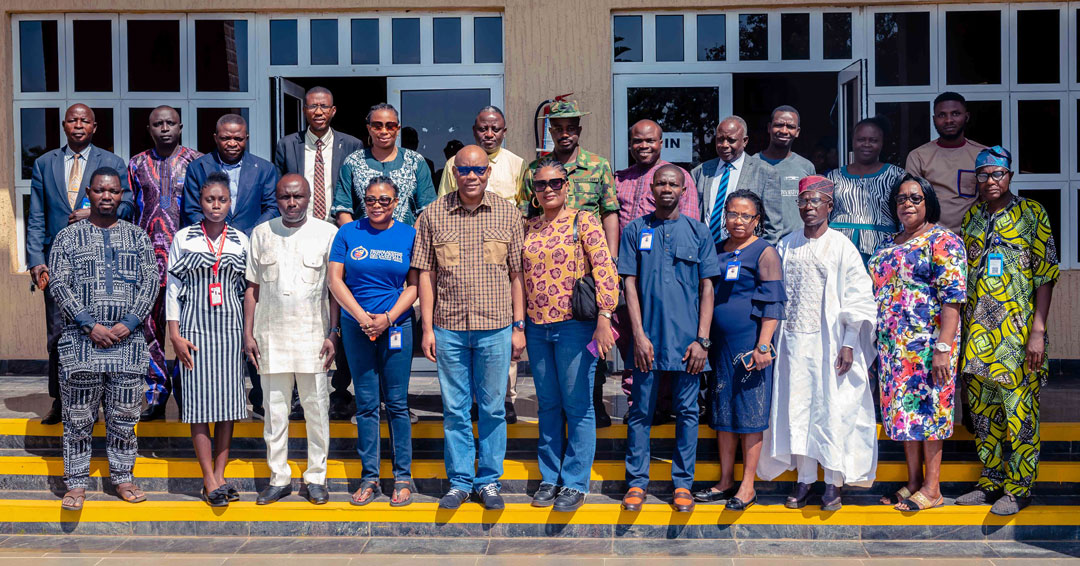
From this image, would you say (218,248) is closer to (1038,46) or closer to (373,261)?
A: (373,261)

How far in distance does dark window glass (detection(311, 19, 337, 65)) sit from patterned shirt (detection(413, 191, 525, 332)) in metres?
3.89

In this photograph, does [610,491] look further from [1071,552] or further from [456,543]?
[1071,552]

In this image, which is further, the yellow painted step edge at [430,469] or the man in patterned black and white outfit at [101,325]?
the yellow painted step edge at [430,469]

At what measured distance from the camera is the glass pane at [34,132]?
8.91 m

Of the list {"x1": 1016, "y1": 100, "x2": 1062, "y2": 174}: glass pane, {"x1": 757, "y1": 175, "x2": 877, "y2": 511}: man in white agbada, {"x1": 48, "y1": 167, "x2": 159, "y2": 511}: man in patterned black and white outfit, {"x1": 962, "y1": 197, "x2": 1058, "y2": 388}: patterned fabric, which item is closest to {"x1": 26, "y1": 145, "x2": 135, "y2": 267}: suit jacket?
{"x1": 48, "y1": 167, "x2": 159, "y2": 511}: man in patterned black and white outfit

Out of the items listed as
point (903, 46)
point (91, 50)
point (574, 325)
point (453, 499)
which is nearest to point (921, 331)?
point (574, 325)

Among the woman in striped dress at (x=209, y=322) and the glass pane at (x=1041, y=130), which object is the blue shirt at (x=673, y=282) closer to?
the woman in striped dress at (x=209, y=322)

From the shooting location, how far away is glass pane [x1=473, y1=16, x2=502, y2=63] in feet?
28.8

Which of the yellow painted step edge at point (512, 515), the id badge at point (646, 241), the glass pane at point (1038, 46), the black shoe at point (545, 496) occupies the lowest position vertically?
the yellow painted step edge at point (512, 515)

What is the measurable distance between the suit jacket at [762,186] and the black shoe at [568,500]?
1.94 m

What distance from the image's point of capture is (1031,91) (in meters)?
8.55

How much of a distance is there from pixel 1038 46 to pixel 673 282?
17.2 feet

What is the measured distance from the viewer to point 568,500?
5.46 m

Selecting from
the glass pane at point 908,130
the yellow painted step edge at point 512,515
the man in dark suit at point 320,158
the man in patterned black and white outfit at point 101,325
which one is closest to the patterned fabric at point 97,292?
the man in patterned black and white outfit at point 101,325
